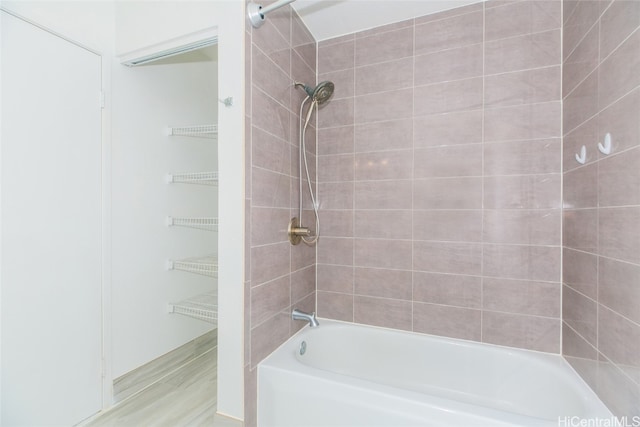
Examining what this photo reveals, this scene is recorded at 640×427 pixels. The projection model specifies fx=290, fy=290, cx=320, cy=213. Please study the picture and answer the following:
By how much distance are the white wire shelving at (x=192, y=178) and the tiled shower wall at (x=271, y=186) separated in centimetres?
58

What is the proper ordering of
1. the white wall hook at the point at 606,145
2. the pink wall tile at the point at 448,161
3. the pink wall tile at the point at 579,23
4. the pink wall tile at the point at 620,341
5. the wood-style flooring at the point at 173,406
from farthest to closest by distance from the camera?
the pink wall tile at the point at 448,161, the wood-style flooring at the point at 173,406, the pink wall tile at the point at 579,23, the white wall hook at the point at 606,145, the pink wall tile at the point at 620,341

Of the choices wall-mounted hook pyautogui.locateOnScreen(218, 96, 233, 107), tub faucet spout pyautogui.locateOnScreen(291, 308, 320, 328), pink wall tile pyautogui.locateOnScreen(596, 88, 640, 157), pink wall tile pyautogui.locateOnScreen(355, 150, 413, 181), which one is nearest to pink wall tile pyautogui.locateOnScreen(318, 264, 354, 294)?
tub faucet spout pyautogui.locateOnScreen(291, 308, 320, 328)

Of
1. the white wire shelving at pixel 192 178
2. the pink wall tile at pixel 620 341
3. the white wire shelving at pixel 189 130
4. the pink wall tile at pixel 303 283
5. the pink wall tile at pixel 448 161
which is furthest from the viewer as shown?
the white wire shelving at pixel 189 130

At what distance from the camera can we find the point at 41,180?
142 centimetres

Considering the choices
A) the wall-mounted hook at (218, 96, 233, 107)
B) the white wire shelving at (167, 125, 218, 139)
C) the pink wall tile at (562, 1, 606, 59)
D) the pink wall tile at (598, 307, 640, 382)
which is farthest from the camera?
the white wire shelving at (167, 125, 218, 139)

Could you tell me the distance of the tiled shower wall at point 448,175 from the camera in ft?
5.45

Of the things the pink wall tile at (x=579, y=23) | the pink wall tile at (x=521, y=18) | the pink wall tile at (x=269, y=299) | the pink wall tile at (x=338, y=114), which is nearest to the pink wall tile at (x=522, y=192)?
the pink wall tile at (x=579, y=23)

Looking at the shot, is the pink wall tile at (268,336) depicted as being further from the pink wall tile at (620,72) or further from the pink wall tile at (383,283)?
the pink wall tile at (620,72)

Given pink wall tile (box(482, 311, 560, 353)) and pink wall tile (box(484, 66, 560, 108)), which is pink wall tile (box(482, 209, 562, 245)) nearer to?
pink wall tile (box(482, 311, 560, 353))

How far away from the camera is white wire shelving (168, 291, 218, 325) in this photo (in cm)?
204

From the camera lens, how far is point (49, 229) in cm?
145

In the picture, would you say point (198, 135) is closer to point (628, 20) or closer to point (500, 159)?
point (500, 159)

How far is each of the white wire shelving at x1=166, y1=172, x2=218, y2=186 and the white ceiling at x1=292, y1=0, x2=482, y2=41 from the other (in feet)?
4.01

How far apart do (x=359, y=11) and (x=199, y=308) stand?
2315mm
